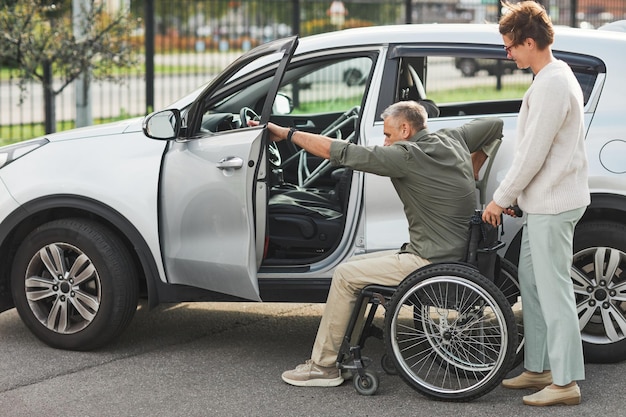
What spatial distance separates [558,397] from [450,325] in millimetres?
593

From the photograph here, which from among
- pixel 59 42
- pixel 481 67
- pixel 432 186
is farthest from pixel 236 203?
pixel 481 67

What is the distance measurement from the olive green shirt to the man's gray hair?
0.05m

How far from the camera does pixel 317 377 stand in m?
5.18

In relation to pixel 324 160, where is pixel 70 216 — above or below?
below

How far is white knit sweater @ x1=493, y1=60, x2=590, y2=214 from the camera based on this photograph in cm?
466

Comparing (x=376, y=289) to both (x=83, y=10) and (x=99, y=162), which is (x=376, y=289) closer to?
(x=99, y=162)

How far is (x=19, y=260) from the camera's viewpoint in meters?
5.82

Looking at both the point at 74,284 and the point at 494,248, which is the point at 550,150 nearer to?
the point at 494,248

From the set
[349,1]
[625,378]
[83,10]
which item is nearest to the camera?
[625,378]

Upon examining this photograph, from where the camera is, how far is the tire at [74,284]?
18.6ft

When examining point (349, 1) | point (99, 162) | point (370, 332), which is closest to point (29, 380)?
point (99, 162)

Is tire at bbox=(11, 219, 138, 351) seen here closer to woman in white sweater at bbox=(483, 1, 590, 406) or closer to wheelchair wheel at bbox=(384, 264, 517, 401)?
wheelchair wheel at bbox=(384, 264, 517, 401)

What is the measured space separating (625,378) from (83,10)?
7428mm

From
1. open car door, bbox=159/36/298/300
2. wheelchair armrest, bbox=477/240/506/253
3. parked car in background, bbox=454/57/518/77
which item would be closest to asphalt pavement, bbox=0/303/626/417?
open car door, bbox=159/36/298/300
